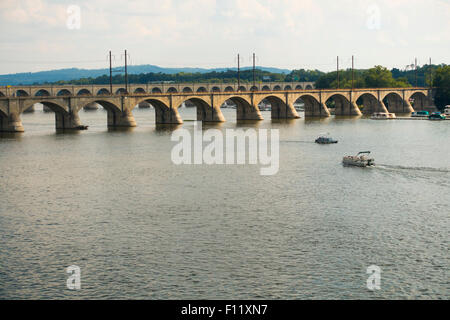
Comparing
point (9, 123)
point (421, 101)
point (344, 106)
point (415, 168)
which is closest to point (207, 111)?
point (9, 123)

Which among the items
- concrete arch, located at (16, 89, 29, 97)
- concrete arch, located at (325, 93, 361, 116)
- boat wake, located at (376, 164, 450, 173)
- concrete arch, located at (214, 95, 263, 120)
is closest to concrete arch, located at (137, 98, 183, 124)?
concrete arch, located at (214, 95, 263, 120)

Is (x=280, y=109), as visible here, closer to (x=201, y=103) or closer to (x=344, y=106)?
(x=344, y=106)

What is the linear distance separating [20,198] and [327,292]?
2882cm

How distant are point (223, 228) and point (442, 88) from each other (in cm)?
14183

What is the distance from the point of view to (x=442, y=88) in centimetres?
16450

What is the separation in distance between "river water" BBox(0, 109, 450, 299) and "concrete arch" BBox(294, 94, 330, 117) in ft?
272

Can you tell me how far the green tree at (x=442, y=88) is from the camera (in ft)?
534

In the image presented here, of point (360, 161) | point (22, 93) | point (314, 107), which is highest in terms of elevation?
point (22, 93)

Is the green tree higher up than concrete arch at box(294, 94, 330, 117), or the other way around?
the green tree

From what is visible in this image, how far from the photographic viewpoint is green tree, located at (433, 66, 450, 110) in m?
163

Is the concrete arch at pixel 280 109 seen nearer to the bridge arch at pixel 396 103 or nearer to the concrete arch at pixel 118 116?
the bridge arch at pixel 396 103

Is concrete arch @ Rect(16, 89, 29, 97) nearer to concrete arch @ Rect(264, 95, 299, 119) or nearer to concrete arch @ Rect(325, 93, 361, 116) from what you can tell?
concrete arch @ Rect(264, 95, 299, 119)
